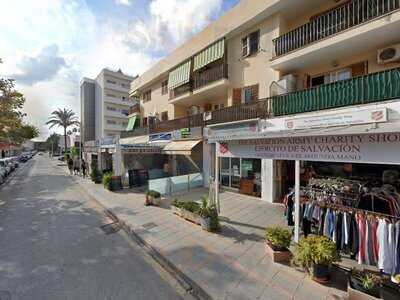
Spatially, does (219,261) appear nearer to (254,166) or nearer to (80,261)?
(80,261)

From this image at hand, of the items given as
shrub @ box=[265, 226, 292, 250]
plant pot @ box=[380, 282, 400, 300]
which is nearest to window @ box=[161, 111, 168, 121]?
shrub @ box=[265, 226, 292, 250]

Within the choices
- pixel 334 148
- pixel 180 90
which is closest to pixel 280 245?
pixel 334 148

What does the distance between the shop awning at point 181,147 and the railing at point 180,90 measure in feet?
14.3

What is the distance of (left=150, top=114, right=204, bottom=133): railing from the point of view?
1468 centimetres

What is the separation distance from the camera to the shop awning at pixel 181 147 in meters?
13.3

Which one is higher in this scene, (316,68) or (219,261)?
(316,68)

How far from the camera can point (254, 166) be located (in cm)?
1209

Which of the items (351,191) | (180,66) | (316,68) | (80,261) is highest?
(180,66)

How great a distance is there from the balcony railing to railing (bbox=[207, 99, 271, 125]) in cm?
261

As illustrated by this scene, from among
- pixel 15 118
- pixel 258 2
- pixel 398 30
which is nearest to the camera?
pixel 398 30

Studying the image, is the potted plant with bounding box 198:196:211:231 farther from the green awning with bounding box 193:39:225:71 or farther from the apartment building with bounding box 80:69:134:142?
the apartment building with bounding box 80:69:134:142

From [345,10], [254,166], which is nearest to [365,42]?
[345,10]

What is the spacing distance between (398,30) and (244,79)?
670 cm

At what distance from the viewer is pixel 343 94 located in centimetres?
772
